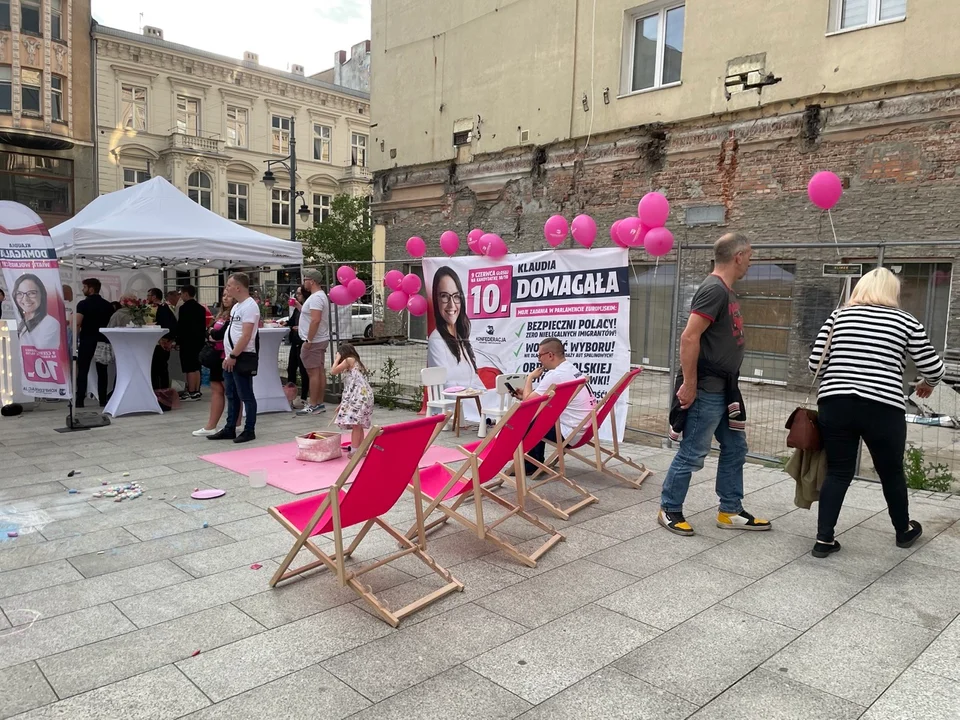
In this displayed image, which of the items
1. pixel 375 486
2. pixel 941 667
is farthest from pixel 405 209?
pixel 941 667

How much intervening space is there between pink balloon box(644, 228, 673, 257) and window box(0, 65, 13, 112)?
97.9 ft

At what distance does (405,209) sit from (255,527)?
1381cm

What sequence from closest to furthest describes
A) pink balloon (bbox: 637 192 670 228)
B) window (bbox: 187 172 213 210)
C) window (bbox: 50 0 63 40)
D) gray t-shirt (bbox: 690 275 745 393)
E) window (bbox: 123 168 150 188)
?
gray t-shirt (bbox: 690 275 745 393) < pink balloon (bbox: 637 192 670 228) < window (bbox: 50 0 63 40) < window (bbox: 123 168 150 188) < window (bbox: 187 172 213 210)

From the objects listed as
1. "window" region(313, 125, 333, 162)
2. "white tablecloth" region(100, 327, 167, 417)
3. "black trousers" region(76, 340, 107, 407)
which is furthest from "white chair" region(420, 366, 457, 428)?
"window" region(313, 125, 333, 162)

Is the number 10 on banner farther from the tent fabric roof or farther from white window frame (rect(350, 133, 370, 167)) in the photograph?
white window frame (rect(350, 133, 370, 167))

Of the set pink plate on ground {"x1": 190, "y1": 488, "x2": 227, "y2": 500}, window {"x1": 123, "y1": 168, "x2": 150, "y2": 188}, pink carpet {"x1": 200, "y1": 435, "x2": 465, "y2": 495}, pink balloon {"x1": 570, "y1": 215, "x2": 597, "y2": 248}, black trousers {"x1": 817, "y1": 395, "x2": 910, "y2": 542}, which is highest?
window {"x1": 123, "y1": 168, "x2": 150, "y2": 188}

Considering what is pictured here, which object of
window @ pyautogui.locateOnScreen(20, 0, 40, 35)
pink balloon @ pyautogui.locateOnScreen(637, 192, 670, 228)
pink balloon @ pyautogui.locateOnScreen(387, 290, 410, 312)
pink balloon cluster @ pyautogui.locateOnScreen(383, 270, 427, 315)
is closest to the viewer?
pink balloon @ pyautogui.locateOnScreen(637, 192, 670, 228)

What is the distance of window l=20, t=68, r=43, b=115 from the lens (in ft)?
89.9

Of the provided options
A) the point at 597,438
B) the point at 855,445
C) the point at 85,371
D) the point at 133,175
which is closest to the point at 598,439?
the point at 597,438

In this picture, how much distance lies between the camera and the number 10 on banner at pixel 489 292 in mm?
7807

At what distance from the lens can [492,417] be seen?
25.1ft

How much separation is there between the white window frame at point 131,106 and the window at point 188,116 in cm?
164

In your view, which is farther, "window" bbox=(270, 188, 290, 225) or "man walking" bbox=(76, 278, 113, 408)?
"window" bbox=(270, 188, 290, 225)

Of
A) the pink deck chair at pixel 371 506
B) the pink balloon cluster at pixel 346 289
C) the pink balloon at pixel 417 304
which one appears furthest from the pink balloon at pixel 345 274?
the pink deck chair at pixel 371 506
